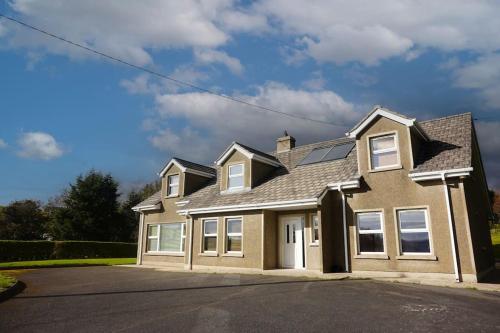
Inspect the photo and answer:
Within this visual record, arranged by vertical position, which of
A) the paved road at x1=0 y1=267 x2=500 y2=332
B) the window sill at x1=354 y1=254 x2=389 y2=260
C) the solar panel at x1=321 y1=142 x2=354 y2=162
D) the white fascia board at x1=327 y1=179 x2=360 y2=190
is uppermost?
the solar panel at x1=321 y1=142 x2=354 y2=162

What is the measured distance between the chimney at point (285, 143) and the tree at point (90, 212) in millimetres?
29713

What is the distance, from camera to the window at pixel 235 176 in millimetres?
20641

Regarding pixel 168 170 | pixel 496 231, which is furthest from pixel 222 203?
pixel 496 231

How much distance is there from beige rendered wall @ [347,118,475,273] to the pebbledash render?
0.04 metres

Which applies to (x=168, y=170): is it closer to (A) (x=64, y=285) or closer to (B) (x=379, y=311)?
(A) (x=64, y=285)

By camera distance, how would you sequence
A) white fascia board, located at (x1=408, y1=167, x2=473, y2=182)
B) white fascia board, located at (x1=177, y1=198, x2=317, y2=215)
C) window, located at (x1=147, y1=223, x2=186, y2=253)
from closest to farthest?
white fascia board, located at (x1=408, y1=167, x2=473, y2=182)
white fascia board, located at (x1=177, y1=198, x2=317, y2=215)
window, located at (x1=147, y1=223, x2=186, y2=253)

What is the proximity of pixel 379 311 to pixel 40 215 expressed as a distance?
5184 cm

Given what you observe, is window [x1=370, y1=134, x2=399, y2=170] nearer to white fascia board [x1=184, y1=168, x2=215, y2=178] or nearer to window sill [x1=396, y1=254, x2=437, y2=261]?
window sill [x1=396, y1=254, x2=437, y2=261]

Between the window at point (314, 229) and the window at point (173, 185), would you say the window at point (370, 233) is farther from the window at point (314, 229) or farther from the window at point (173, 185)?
the window at point (173, 185)

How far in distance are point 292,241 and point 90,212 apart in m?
34.5

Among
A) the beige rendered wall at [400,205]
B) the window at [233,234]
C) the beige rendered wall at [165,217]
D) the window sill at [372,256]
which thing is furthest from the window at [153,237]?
the window sill at [372,256]

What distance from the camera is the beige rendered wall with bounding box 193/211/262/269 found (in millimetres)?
17078

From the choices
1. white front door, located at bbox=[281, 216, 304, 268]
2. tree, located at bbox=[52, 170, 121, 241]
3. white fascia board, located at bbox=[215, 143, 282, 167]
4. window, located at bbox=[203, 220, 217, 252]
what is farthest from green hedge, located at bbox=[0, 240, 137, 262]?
white front door, located at bbox=[281, 216, 304, 268]

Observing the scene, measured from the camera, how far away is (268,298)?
936cm
